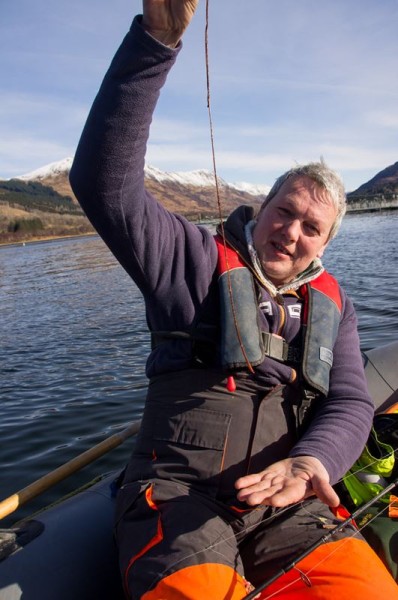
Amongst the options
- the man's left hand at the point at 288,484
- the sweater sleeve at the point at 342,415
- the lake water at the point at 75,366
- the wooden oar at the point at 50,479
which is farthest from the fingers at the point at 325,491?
the lake water at the point at 75,366

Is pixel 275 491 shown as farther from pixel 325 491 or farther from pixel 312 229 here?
pixel 312 229

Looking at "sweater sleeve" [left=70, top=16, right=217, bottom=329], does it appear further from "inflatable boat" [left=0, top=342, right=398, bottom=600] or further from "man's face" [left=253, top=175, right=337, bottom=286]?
"inflatable boat" [left=0, top=342, right=398, bottom=600]

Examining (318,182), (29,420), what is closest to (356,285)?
(29,420)

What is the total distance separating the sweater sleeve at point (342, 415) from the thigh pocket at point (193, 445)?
0.38 meters

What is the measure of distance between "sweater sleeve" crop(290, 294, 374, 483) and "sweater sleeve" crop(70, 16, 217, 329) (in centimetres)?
91

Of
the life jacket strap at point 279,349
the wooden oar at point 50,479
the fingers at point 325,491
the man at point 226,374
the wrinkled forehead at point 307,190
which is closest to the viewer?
the man at point 226,374

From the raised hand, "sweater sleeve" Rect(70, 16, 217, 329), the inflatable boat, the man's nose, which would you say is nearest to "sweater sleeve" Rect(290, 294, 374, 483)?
the man's nose

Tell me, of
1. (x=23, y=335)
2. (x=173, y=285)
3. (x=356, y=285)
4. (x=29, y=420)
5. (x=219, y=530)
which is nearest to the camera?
(x=219, y=530)

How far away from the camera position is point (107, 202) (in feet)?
7.04

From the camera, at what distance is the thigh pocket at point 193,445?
2453mm

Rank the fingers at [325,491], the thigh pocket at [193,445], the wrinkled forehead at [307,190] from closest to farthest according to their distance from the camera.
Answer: the fingers at [325,491] → the thigh pocket at [193,445] → the wrinkled forehead at [307,190]

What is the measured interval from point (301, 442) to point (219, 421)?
0.44 meters

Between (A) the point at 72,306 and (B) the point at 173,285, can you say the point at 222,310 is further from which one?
(A) the point at 72,306

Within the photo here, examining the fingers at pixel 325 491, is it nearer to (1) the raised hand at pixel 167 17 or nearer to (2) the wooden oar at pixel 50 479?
(1) the raised hand at pixel 167 17
